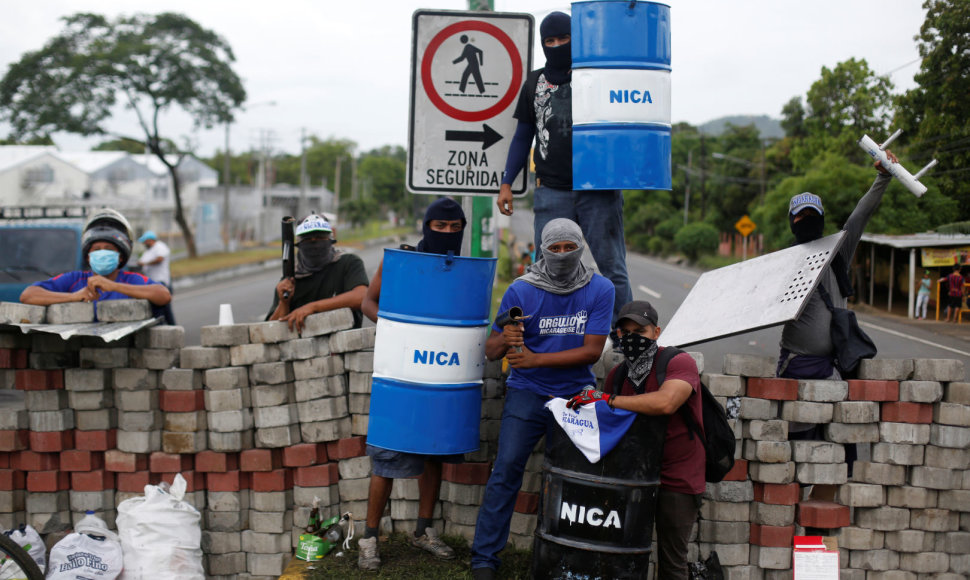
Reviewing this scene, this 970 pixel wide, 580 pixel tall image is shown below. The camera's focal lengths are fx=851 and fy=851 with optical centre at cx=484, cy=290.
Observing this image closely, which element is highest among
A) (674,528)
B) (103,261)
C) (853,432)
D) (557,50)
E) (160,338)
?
(557,50)

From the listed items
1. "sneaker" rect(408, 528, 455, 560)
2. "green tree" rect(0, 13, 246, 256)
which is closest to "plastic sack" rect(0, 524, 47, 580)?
"sneaker" rect(408, 528, 455, 560)

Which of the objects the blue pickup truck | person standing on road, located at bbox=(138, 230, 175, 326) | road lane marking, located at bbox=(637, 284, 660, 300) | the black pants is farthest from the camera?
person standing on road, located at bbox=(138, 230, 175, 326)

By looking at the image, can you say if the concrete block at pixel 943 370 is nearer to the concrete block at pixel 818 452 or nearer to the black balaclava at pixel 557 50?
the concrete block at pixel 818 452

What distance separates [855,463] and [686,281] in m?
4.87

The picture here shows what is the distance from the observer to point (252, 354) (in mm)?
5066

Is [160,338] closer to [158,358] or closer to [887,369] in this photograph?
[158,358]

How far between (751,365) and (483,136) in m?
2.08

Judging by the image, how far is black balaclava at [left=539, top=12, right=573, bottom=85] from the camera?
4.84 m

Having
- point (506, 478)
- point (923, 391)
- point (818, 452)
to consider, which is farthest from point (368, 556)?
point (923, 391)

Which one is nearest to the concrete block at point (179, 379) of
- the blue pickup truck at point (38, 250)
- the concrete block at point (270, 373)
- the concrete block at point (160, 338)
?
the concrete block at point (160, 338)

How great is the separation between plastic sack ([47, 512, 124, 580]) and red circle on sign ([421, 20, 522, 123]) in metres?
3.20

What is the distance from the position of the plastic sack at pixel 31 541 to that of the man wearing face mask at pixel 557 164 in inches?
130

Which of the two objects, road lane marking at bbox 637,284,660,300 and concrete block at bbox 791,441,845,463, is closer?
concrete block at bbox 791,441,845,463

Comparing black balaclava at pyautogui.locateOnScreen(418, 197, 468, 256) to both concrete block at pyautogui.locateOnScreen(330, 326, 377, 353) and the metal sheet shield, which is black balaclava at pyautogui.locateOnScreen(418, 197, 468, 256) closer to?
concrete block at pyautogui.locateOnScreen(330, 326, 377, 353)
